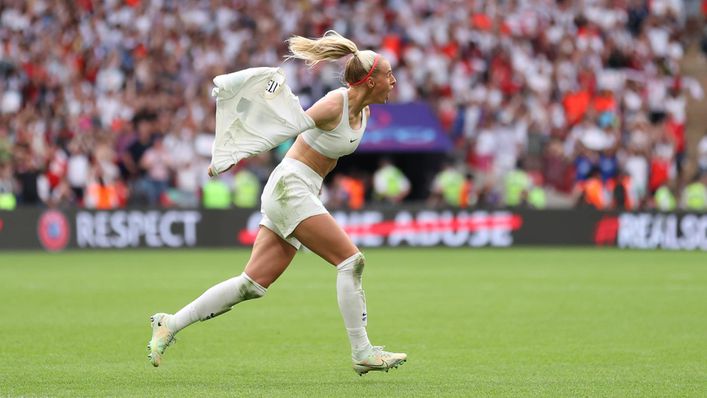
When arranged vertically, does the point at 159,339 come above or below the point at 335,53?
below

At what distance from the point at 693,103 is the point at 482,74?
16.5ft

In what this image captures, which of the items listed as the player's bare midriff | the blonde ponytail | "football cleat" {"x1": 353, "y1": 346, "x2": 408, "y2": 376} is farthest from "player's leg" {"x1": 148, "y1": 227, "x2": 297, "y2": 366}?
the blonde ponytail

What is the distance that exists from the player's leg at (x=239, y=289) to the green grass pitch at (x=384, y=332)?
0.29 metres

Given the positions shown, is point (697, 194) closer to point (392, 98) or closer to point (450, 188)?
point (450, 188)

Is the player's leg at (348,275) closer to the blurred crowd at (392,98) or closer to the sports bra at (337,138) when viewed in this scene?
Result: the sports bra at (337,138)

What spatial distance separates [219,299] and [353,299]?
0.88 meters

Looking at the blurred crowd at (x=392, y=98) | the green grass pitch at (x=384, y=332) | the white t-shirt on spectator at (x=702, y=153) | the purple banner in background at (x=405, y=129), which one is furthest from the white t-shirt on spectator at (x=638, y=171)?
the green grass pitch at (x=384, y=332)

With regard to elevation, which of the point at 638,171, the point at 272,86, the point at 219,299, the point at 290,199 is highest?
the point at 272,86

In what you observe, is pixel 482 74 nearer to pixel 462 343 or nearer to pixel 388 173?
pixel 388 173

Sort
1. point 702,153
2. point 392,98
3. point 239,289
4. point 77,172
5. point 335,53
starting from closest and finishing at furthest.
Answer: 1. point 335,53
2. point 239,289
3. point 77,172
4. point 702,153
5. point 392,98

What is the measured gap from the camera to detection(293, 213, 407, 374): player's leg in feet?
27.5

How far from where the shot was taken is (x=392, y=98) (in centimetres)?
2756

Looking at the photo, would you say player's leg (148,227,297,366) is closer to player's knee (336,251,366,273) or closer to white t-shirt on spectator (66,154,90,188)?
player's knee (336,251,366,273)

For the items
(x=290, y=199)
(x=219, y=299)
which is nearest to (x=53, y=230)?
(x=219, y=299)
